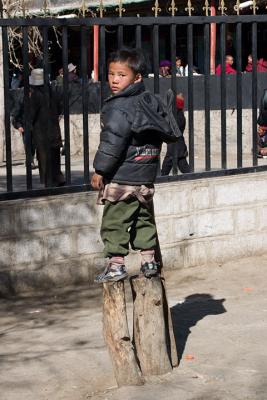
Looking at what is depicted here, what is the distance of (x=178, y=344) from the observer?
6629 millimetres

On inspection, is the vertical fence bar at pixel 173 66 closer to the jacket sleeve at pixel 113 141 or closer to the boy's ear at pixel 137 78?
the boy's ear at pixel 137 78

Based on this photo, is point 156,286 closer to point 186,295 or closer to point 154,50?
point 186,295

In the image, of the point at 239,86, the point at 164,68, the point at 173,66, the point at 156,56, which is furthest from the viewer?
the point at 164,68

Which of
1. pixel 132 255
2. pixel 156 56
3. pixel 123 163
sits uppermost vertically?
pixel 156 56

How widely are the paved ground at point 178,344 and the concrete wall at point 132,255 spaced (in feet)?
0.63

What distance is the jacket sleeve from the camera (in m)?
5.52

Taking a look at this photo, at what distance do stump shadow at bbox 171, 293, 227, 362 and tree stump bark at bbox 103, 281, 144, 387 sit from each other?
793mm

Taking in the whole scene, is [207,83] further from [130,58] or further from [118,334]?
[118,334]

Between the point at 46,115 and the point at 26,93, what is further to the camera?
the point at 46,115

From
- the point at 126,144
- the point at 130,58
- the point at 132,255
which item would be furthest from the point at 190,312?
the point at 130,58

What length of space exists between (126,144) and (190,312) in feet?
7.82

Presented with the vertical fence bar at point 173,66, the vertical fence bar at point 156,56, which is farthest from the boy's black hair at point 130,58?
the vertical fence bar at point 173,66

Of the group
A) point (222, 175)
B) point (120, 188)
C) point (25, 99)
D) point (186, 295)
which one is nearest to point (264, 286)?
point (186, 295)

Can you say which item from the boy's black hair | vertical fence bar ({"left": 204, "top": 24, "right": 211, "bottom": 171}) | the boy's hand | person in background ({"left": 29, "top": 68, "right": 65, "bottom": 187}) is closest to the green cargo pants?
the boy's hand
